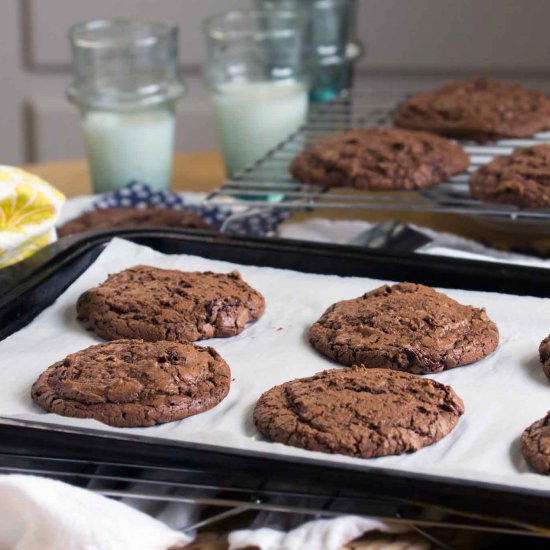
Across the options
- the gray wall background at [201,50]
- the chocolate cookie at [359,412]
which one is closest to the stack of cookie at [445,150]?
the chocolate cookie at [359,412]

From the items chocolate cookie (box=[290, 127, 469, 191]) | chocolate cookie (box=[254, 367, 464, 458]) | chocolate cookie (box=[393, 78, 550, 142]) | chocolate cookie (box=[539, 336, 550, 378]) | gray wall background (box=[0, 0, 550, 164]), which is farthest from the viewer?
gray wall background (box=[0, 0, 550, 164])

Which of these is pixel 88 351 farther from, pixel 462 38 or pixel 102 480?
pixel 462 38

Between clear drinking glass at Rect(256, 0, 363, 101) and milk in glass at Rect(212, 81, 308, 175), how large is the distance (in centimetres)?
21

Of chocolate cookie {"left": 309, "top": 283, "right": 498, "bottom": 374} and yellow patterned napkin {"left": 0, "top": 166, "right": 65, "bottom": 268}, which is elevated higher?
yellow patterned napkin {"left": 0, "top": 166, "right": 65, "bottom": 268}

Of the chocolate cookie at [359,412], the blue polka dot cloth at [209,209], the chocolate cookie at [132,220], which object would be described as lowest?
the blue polka dot cloth at [209,209]

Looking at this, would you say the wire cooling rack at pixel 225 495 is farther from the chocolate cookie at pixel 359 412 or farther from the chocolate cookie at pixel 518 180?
the chocolate cookie at pixel 518 180

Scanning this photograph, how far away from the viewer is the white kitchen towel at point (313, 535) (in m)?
0.81

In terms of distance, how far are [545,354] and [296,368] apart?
24cm

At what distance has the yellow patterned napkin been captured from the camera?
127 centimetres

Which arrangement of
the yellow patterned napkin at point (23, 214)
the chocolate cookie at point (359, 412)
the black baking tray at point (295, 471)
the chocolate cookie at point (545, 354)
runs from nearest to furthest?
1. the black baking tray at point (295, 471)
2. the chocolate cookie at point (359, 412)
3. the chocolate cookie at point (545, 354)
4. the yellow patterned napkin at point (23, 214)

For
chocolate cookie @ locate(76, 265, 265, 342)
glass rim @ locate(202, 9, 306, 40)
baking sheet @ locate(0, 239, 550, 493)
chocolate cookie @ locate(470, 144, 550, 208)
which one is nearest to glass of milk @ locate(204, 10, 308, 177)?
glass rim @ locate(202, 9, 306, 40)

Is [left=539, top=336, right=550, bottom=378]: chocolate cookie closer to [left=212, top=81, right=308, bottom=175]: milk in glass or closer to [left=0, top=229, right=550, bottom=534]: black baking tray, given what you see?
[left=0, top=229, right=550, bottom=534]: black baking tray

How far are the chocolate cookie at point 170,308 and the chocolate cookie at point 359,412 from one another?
18cm

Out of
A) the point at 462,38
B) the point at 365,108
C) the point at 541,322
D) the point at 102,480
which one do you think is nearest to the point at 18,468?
the point at 102,480
